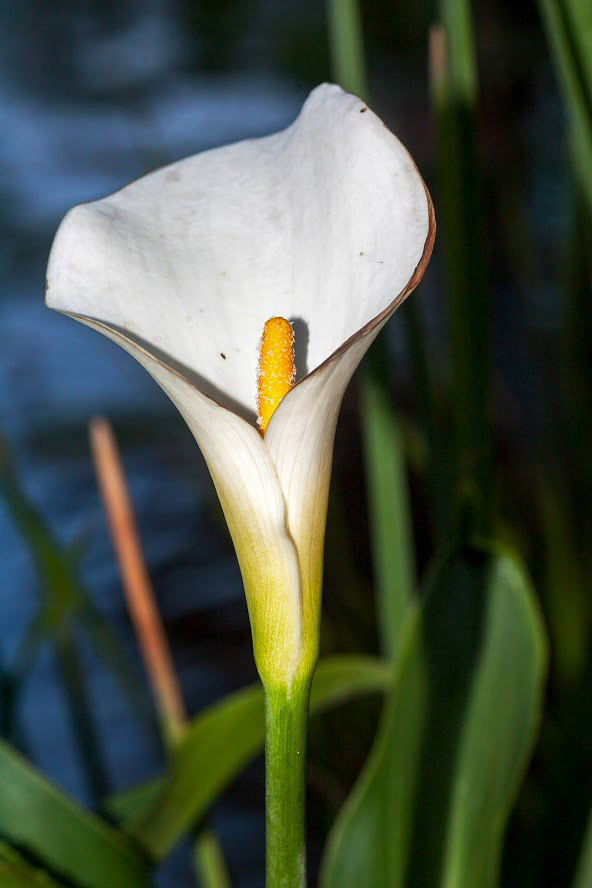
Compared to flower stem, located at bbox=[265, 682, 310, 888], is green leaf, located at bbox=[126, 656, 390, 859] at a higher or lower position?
lower

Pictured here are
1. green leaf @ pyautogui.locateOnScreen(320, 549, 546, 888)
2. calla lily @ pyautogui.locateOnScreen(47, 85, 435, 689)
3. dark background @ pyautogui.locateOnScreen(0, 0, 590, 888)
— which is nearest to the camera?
calla lily @ pyautogui.locateOnScreen(47, 85, 435, 689)

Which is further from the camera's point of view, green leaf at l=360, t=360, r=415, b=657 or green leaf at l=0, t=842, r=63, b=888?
green leaf at l=360, t=360, r=415, b=657

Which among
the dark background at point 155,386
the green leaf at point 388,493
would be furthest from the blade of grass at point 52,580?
the green leaf at point 388,493

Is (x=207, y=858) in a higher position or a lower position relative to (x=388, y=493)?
lower

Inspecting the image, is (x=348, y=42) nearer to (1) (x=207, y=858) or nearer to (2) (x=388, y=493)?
(2) (x=388, y=493)

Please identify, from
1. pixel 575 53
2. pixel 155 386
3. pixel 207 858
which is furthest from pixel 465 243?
pixel 155 386

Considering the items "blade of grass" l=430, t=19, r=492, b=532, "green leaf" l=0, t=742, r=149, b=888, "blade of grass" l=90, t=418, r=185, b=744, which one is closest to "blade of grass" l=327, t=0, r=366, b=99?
"blade of grass" l=430, t=19, r=492, b=532

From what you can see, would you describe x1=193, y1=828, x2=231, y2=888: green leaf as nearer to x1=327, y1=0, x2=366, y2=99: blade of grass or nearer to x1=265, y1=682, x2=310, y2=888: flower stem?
x1=265, y1=682, x2=310, y2=888: flower stem
